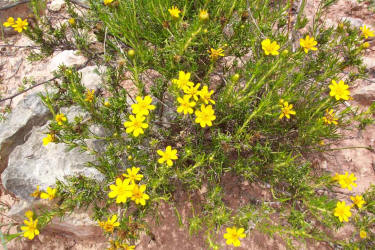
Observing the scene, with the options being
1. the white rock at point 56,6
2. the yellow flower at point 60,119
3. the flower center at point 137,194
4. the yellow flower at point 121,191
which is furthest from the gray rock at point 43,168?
the white rock at point 56,6

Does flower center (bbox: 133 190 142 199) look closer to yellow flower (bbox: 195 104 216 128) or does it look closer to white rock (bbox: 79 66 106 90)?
yellow flower (bbox: 195 104 216 128)

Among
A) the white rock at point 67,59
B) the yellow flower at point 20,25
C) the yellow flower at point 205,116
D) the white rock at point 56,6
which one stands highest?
the white rock at point 56,6

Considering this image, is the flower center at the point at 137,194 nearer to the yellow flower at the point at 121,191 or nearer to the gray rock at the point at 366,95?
the yellow flower at the point at 121,191

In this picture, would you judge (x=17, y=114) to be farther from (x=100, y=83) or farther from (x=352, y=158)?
(x=352, y=158)

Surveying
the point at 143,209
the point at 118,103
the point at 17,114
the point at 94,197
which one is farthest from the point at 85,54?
the point at 143,209

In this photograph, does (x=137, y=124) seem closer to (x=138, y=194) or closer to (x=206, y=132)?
(x=138, y=194)

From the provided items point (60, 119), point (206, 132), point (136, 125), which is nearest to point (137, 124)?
point (136, 125)
